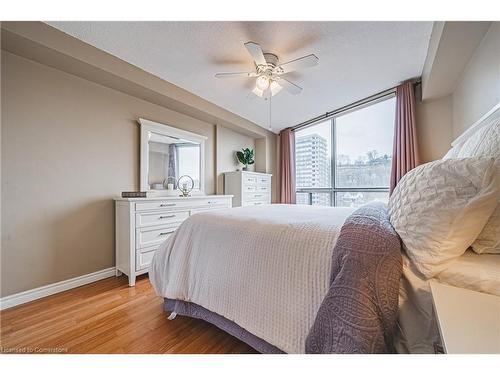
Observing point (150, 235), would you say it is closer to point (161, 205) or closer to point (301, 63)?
point (161, 205)

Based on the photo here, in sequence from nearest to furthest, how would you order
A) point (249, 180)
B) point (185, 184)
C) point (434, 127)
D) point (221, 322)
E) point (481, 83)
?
point (221, 322) → point (481, 83) → point (434, 127) → point (185, 184) → point (249, 180)

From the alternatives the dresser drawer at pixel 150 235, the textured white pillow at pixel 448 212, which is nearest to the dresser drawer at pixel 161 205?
the dresser drawer at pixel 150 235

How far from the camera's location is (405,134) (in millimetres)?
2852

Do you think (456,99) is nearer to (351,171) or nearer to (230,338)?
(351,171)

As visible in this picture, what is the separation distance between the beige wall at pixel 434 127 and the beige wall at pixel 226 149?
2764 mm

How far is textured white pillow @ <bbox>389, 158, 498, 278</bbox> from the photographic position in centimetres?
65

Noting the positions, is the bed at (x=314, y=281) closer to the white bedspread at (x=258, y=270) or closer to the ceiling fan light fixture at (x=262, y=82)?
the white bedspread at (x=258, y=270)

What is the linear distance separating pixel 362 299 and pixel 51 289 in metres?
2.48

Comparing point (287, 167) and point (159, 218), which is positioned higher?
point (287, 167)

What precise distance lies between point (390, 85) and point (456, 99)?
2.58 feet

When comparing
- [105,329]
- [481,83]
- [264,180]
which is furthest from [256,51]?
[264,180]

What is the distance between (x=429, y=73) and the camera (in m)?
2.16

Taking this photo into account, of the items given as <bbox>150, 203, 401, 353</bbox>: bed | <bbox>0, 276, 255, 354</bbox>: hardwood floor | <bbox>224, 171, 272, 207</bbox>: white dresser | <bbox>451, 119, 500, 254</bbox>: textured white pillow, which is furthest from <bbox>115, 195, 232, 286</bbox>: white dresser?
<bbox>451, 119, 500, 254</bbox>: textured white pillow

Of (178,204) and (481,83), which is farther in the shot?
(178,204)
